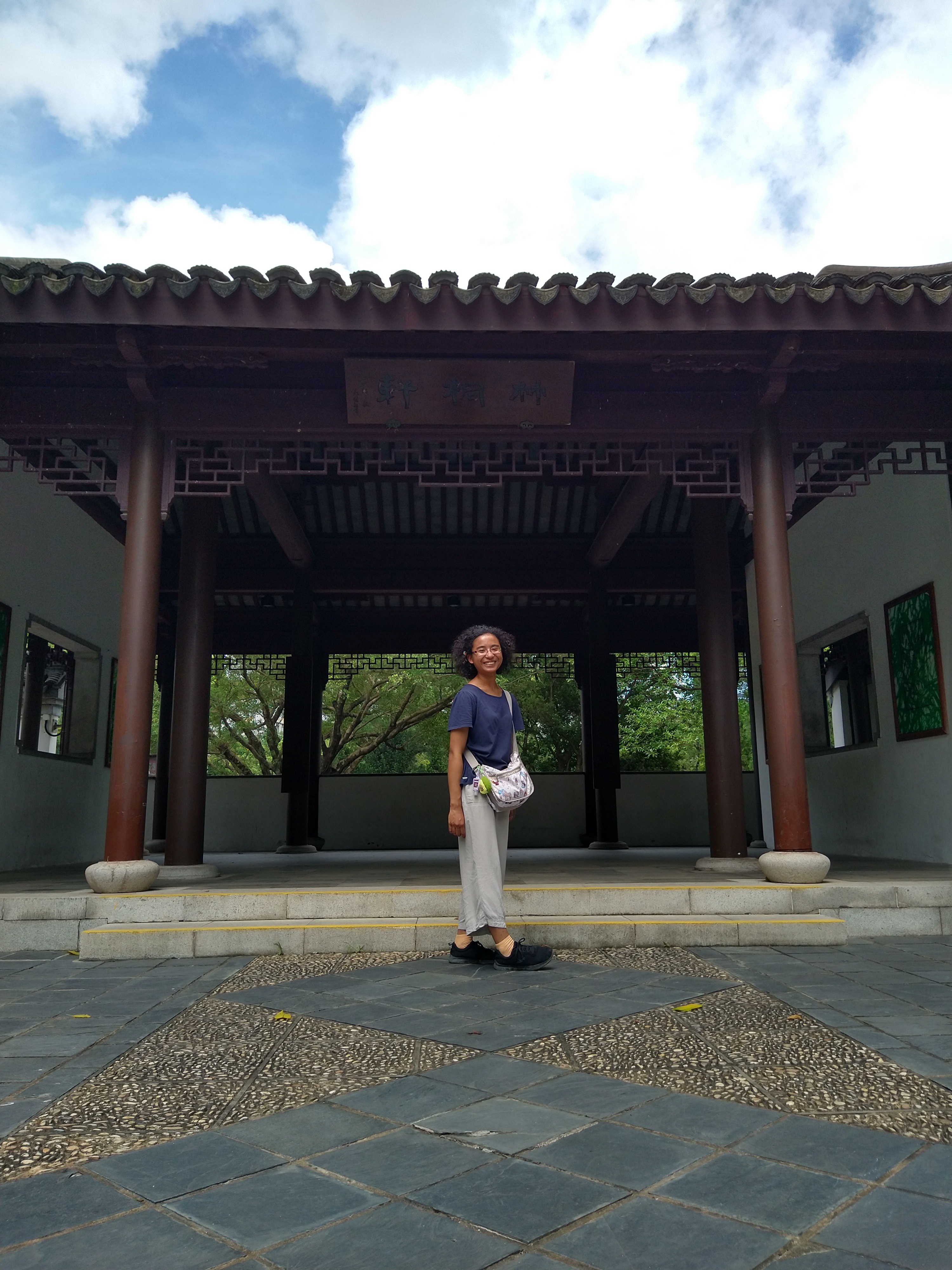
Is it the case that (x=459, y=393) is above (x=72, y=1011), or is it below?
above

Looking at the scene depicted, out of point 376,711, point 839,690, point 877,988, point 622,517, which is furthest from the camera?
point 376,711

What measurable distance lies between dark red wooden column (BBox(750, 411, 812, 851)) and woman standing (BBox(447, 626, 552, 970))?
187 centimetres

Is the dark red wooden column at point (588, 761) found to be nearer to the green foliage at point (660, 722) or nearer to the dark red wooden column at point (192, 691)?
the dark red wooden column at point (192, 691)

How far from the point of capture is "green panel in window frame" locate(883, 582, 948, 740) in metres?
6.31

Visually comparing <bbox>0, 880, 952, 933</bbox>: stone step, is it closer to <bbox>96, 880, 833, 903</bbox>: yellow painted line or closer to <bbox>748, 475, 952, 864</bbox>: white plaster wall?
<bbox>96, 880, 833, 903</bbox>: yellow painted line

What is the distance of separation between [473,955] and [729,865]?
116 inches

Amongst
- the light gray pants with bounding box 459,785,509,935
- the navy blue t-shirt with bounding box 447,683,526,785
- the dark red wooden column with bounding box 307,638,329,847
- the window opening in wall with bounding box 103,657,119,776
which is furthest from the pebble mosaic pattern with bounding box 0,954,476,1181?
the dark red wooden column with bounding box 307,638,329,847

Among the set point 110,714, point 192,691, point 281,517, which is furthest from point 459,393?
point 110,714

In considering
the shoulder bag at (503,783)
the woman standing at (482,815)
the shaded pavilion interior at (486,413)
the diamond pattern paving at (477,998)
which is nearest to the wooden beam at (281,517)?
the shaded pavilion interior at (486,413)

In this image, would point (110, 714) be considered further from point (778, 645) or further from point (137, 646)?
point (778, 645)

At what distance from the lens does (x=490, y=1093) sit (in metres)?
2.29

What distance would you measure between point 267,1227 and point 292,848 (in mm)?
9861

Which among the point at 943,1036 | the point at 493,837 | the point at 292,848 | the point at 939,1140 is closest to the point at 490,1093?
the point at 939,1140

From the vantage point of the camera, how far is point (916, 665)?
6598 mm
